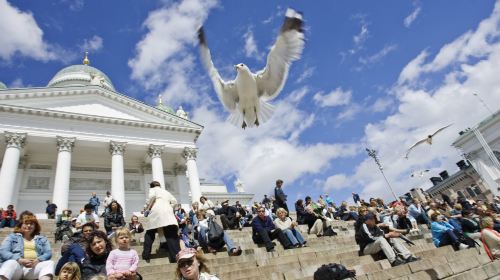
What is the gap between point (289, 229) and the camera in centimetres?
775

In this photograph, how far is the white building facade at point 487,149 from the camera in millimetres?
33562

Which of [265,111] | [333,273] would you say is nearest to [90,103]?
[265,111]

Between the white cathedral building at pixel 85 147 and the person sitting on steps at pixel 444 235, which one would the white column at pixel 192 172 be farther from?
the person sitting on steps at pixel 444 235

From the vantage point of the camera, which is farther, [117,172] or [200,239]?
[117,172]

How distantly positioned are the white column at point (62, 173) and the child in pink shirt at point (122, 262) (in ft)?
50.9

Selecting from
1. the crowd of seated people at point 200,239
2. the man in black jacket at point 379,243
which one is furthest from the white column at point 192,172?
the man in black jacket at point 379,243

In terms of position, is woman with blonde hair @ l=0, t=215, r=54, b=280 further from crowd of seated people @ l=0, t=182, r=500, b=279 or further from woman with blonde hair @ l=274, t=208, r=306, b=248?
woman with blonde hair @ l=274, t=208, r=306, b=248

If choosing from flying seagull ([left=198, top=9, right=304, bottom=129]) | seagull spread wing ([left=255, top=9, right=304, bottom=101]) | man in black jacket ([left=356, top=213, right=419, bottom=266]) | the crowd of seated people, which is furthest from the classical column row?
man in black jacket ([left=356, top=213, right=419, bottom=266])

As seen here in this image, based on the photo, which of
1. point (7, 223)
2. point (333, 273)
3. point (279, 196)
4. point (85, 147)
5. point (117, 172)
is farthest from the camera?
point (85, 147)

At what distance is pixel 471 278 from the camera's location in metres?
4.72

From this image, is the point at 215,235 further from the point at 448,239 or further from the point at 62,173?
the point at 62,173

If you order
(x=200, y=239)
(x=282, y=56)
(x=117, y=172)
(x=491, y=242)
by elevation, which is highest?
(x=117, y=172)

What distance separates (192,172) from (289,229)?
17474 millimetres

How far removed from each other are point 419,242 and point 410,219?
2505 mm
